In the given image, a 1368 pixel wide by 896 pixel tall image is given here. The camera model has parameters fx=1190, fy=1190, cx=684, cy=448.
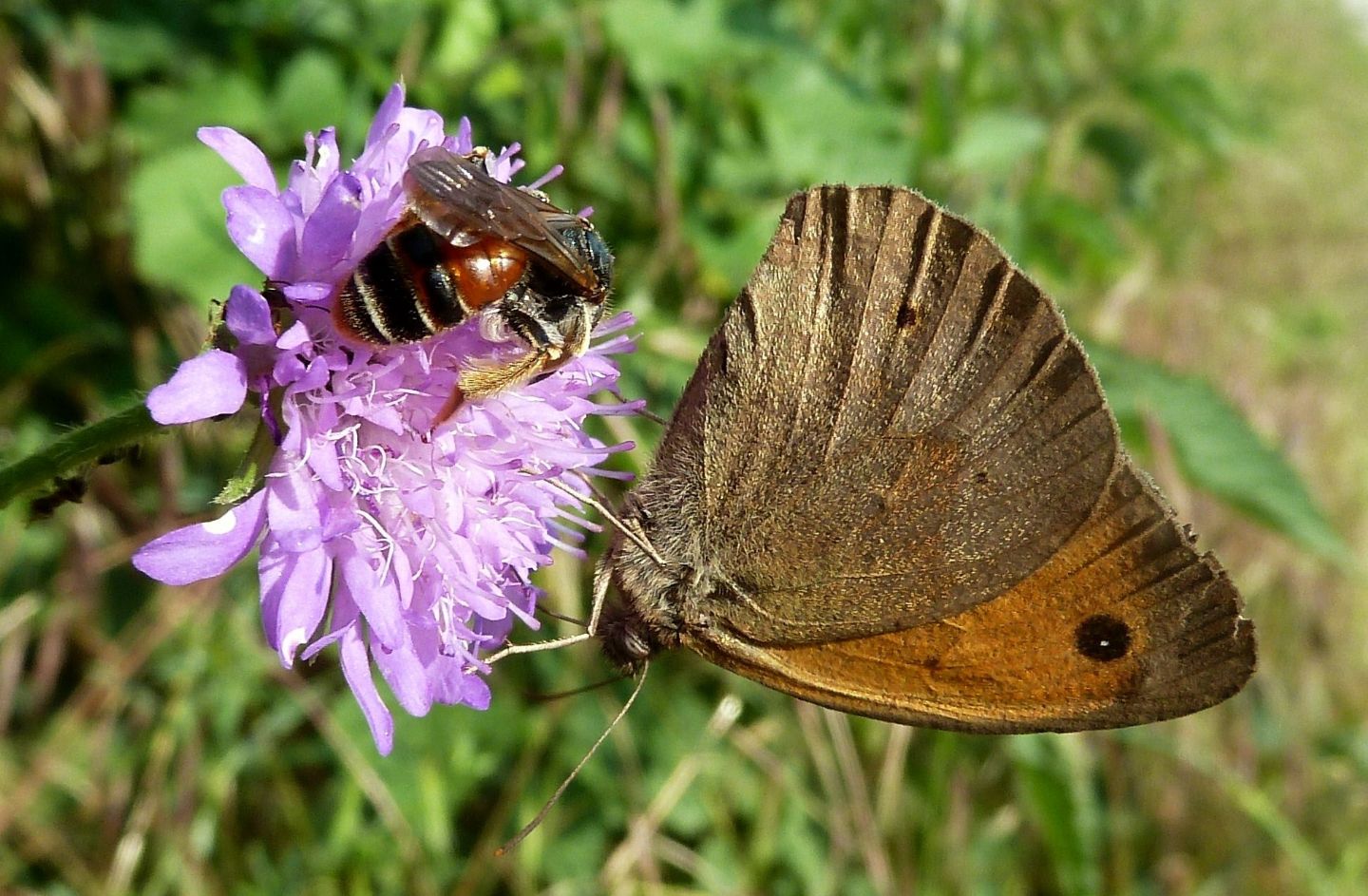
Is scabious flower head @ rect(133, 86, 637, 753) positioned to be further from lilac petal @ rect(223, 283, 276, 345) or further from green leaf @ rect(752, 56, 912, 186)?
green leaf @ rect(752, 56, 912, 186)

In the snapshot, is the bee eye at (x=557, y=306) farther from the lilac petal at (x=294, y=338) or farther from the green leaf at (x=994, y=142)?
the green leaf at (x=994, y=142)

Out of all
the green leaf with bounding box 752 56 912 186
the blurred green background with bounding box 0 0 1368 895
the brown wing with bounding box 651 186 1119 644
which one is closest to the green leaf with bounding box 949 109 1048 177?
the blurred green background with bounding box 0 0 1368 895

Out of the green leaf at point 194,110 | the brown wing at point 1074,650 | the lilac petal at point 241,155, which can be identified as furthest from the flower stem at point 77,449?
the green leaf at point 194,110

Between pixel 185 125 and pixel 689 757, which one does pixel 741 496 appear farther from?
pixel 185 125

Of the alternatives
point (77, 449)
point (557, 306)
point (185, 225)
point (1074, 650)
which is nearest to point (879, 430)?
point (1074, 650)

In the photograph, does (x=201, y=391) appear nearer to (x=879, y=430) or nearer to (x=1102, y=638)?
(x=879, y=430)
